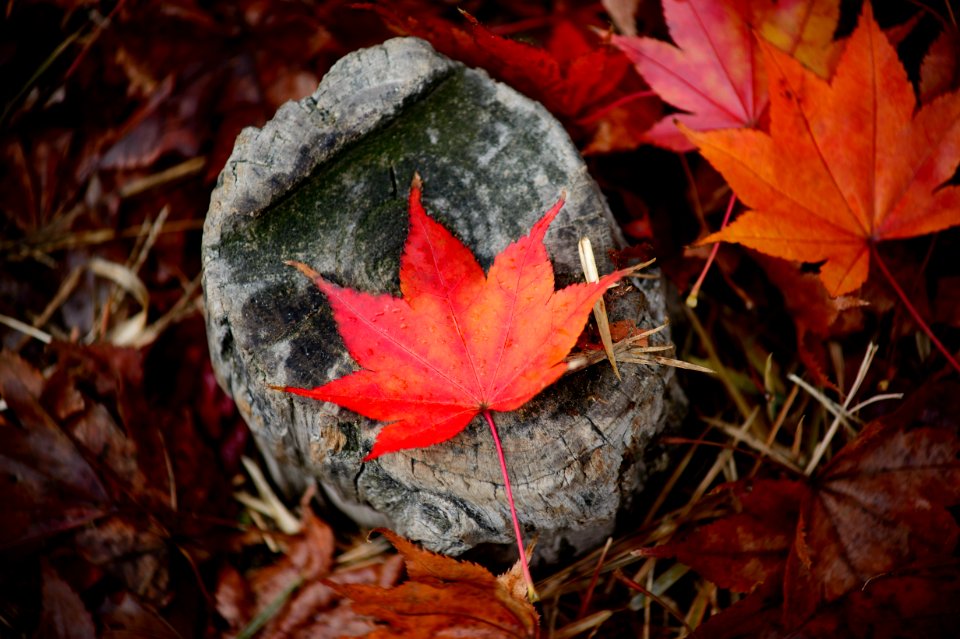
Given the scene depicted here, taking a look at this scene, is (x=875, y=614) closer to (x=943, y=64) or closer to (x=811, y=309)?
(x=811, y=309)

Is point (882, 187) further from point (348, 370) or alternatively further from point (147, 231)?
point (147, 231)

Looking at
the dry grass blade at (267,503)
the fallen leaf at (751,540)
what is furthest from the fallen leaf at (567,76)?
the dry grass blade at (267,503)

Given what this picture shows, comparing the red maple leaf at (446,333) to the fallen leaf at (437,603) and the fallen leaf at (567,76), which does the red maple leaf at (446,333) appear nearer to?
the fallen leaf at (437,603)

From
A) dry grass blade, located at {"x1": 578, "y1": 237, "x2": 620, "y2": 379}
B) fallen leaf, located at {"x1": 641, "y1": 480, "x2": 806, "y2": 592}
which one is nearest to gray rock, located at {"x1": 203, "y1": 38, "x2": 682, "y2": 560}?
dry grass blade, located at {"x1": 578, "y1": 237, "x2": 620, "y2": 379}

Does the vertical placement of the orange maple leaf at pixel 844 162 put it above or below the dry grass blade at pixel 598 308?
above

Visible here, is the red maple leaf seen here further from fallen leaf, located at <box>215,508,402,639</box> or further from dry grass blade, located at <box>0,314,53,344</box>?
dry grass blade, located at <box>0,314,53,344</box>

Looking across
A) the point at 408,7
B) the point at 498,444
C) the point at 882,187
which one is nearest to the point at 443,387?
the point at 498,444

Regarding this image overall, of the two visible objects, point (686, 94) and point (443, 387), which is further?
point (686, 94)
